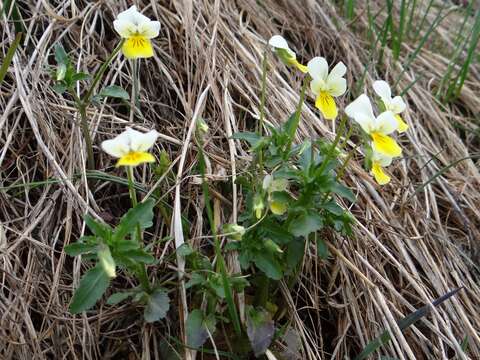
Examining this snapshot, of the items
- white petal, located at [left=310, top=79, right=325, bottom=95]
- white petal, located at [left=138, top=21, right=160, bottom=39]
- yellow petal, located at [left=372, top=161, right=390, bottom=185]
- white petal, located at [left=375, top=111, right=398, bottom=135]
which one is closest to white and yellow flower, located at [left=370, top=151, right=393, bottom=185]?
yellow petal, located at [left=372, top=161, right=390, bottom=185]

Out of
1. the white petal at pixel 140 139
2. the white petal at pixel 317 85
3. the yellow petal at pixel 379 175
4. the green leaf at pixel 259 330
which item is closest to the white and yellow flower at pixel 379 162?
the yellow petal at pixel 379 175

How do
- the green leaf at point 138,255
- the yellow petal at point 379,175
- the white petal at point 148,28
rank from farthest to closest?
the white petal at point 148,28, the yellow petal at point 379,175, the green leaf at point 138,255

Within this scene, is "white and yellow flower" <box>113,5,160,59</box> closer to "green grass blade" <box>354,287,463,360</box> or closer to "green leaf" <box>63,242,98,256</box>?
"green leaf" <box>63,242,98,256</box>

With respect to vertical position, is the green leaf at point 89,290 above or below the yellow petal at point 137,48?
below

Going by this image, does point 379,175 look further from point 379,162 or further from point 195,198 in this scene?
point 195,198

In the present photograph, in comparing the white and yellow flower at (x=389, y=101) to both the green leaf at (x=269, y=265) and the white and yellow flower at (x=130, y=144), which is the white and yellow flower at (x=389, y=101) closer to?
the green leaf at (x=269, y=265)

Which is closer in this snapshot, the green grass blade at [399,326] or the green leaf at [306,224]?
the green leaf at [306,224]
